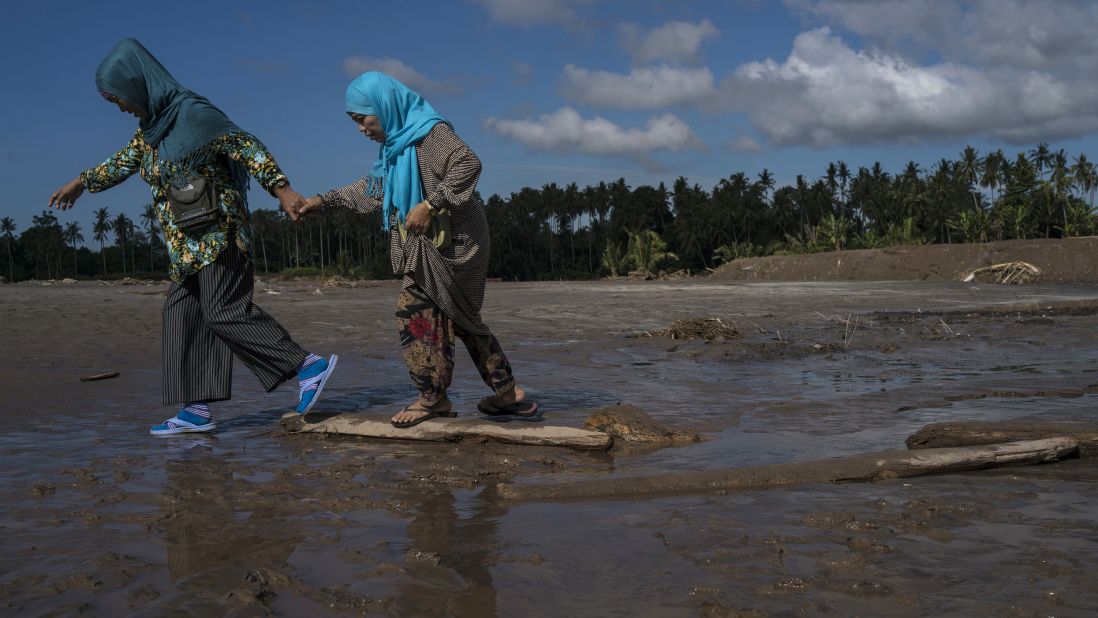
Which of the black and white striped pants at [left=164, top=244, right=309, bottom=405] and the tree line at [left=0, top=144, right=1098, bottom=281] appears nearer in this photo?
the black and white striped pants at [left=164, top=244, right=309, bottom=405]

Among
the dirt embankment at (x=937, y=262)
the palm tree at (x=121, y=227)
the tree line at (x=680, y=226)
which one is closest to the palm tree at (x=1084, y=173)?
the tree line at (x=680, y=226)

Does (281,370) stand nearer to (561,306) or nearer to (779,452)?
(779,452)

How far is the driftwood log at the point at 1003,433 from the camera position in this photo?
134 inches

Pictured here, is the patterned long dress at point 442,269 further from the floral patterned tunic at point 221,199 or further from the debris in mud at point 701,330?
the debris in mud at point 701,330

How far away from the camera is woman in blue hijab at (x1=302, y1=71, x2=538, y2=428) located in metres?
3.96

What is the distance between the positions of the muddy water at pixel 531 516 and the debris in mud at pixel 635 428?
154 mm

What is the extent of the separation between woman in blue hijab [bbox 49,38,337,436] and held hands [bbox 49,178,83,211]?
1.54ft

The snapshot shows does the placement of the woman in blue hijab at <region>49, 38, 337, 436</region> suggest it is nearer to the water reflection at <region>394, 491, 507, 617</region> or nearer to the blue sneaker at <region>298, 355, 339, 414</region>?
the blue sneaker at <region>298, 355, 339, 414</region>

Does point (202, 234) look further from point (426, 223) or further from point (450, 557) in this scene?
point (450, 557)

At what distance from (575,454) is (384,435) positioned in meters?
0.93

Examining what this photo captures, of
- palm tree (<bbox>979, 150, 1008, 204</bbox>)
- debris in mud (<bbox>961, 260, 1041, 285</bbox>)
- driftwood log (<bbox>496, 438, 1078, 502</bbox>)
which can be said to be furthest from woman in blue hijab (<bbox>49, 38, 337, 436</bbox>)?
palm tree (<bbox>979, 150, 1008, 204</bbox>)

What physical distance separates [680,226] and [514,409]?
84.1 meters

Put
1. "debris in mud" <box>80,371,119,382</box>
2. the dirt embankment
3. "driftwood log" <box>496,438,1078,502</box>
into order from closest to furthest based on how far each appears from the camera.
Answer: "driftwood log" <box>496,438,1078,502</box> < "debris in mud" <box>80,371,119,382</box> < the dirt embankment

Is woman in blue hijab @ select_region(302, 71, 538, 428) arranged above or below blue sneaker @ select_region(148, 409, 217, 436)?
above
